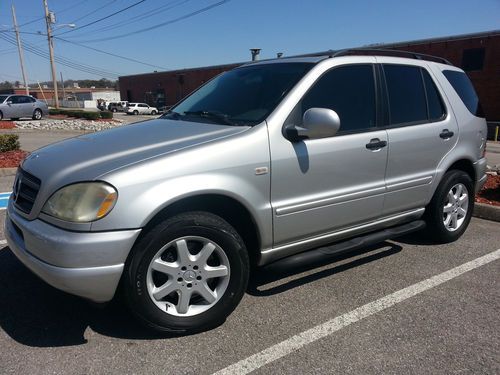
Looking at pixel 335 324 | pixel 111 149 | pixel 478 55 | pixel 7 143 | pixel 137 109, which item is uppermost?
pixel 478 55

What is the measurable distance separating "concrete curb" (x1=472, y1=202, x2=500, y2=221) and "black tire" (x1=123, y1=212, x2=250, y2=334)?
13.3ft

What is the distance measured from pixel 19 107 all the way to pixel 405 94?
85.7ft

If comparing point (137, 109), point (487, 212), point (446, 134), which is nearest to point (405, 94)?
point (446, 134)

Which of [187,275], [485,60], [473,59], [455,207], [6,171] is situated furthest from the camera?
[473,59]

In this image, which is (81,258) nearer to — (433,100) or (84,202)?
(84,202)

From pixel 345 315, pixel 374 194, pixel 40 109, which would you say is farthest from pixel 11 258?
pixel 40 109

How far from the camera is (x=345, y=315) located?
3221 millimetres

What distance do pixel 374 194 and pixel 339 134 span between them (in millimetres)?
647

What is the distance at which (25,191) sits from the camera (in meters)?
2.99

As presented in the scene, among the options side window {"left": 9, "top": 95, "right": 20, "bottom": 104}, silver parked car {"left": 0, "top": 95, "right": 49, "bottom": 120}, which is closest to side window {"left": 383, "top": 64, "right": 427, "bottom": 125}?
silver parked car {"left": 0, "top": 95, "right": 49, "bottom": 120}

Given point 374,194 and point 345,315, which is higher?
point 374,194

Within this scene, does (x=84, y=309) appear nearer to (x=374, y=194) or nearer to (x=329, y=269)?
(x=329, y=269)

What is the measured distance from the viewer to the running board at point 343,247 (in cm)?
332

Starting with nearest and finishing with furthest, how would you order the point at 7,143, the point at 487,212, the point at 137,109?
the point at 487,212, the point at 7,143, the point at 137,109
